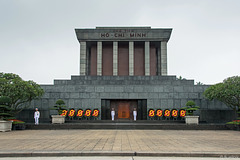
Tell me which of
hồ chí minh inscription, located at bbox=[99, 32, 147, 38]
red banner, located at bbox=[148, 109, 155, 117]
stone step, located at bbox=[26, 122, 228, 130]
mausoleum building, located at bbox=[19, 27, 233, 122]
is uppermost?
hồ chí minh inscription, located at bbox=[99, 32, 147, 38]

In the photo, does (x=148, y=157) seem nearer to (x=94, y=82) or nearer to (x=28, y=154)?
(x=28, y=154)

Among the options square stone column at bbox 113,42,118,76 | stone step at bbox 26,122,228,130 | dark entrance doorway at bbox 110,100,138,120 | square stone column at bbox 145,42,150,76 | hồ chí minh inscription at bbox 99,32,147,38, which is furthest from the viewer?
hồ chí minh inscription at bbox 99,32,147,38

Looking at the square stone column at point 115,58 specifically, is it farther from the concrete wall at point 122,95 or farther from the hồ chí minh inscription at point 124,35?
the concrete wall at point 122,95

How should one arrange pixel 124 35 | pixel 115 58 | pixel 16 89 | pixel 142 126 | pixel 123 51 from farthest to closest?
1. pixel 123 51
2. pixel 124 35
3. pixel 115 58
4. pixel 16 89
5. pixel 142 126

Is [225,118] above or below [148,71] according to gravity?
below

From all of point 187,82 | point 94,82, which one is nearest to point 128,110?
point 94,82

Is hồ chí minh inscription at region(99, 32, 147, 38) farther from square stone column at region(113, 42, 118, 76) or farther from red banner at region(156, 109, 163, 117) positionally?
red banner at region(156, 109, 163, 117)

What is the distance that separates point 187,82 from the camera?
102ft

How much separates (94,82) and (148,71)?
10943 mm

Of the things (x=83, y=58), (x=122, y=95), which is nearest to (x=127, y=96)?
(x=122, y=95)

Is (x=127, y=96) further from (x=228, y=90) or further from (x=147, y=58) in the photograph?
(x=228, y=90)

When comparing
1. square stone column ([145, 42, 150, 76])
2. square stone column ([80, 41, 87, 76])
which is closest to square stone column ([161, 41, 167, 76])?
square stone column ([145, 42, 150, 76])

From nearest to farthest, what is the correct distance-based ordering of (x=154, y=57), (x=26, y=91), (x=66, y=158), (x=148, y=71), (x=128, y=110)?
1. (x=66, y=158)
2. (x=26, y=91)
3. (x=128, y=110)
4. (x=148, y=71)
5. (x=154, y=57)

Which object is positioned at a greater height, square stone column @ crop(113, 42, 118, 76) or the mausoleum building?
square stone column @ crop(113, 42, 118, 76)
